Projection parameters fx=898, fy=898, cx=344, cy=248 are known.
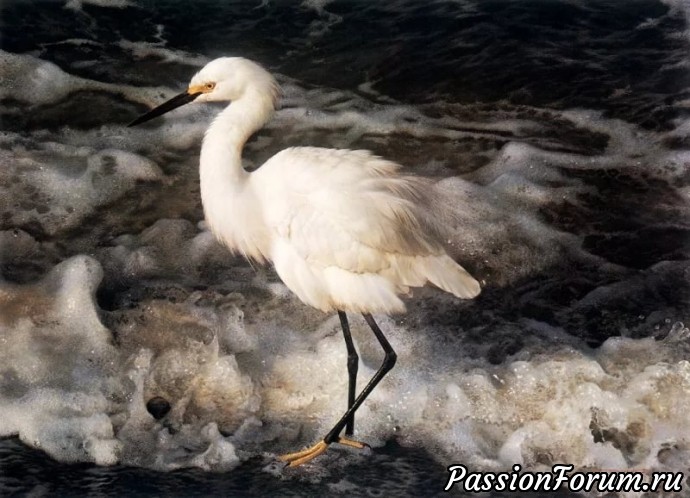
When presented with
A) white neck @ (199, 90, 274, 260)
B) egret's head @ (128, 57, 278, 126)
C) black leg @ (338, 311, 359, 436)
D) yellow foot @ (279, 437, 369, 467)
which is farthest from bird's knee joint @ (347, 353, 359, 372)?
egret's head @ (128, 57, 278, 126)

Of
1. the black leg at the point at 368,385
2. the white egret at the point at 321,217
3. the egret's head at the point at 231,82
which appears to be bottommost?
the black leg at the point at 368,385

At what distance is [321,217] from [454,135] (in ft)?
3.71

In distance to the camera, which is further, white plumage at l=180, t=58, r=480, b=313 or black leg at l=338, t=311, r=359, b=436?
black leg at l=338, t=311, r=359, b=436

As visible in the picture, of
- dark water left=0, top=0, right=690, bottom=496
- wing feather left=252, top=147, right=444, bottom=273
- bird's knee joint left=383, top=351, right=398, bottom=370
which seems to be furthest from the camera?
dark water left=0, top=0, right=690, bottom=496

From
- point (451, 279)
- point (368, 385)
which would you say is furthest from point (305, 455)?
point (451, 279)

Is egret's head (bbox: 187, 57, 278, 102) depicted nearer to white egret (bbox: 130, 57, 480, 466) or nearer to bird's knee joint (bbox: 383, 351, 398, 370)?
white egret (bbox: 130, 57, 480, 466)

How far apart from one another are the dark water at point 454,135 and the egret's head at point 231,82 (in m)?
0.51

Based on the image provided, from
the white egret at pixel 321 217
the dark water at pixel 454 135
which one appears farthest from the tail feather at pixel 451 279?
the dark water at pixel 454 135

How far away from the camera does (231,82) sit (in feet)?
4.79

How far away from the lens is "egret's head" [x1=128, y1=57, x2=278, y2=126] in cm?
146

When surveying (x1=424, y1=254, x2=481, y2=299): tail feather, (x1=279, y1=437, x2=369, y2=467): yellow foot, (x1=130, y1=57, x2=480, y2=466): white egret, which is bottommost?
(x1=279, y1=437, x2=369, y2=467): yellow foot

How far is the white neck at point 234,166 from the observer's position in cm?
145

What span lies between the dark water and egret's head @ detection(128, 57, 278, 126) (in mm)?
511

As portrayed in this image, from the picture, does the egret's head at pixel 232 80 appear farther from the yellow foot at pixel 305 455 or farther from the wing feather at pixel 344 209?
the yellow foot at pixel 305 455
